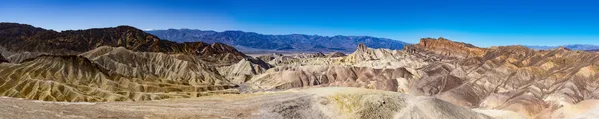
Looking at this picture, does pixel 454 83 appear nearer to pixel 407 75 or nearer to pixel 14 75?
pixel 407 75

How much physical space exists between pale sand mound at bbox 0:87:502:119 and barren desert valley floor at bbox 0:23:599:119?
4.2 inches

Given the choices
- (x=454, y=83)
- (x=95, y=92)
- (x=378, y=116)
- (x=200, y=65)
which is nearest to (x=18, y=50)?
(x=200, y=65)

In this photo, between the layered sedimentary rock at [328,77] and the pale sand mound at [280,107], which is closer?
the pale sand mound at [280,107]

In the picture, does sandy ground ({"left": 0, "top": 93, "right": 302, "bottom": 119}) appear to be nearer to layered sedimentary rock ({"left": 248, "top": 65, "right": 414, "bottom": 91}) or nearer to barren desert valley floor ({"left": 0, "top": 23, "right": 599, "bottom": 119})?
barren desert valley floor ({"left": 0, "top": 23, "right": 599, "bottom": 119})

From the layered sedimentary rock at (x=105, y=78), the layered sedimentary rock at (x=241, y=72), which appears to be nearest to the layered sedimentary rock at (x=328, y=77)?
the layered sedimentary rock at (x=241, y=72)

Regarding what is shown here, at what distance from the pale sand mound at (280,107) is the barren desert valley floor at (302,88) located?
106mm

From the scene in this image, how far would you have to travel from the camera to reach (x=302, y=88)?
9706 cm

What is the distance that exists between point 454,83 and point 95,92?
92783 millimetres

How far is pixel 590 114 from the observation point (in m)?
62.9

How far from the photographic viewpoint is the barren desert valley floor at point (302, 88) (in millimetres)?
42153

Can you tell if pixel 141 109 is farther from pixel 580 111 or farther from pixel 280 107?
pixel 580 111

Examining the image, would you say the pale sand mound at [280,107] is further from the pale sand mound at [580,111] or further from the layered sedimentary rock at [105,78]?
the layered sedimentary rock at [105,78]

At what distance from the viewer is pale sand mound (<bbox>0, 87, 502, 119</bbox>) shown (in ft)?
121

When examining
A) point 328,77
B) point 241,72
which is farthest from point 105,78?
point 328,77
